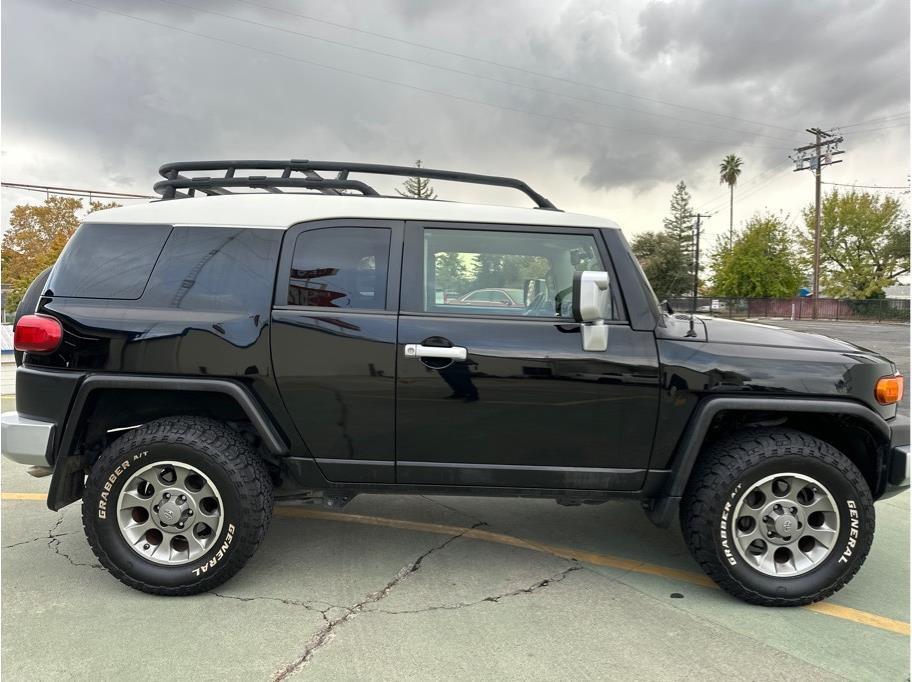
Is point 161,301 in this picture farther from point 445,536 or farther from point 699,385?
point 699,385

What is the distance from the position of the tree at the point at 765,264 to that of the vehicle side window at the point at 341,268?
196ft

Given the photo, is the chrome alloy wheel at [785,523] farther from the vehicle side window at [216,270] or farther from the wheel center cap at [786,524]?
the vehicle side window at [216,270]

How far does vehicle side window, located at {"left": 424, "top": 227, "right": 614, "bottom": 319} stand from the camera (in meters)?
3.08

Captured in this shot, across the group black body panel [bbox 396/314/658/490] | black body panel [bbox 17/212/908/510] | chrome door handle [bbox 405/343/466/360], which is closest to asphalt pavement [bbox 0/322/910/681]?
black body panel [bbox 17/212/908/510]

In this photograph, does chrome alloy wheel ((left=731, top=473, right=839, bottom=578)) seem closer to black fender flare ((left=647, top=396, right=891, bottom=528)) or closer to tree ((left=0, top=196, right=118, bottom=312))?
black fender flare ((left=647, top=396, right=891, bottom=528))

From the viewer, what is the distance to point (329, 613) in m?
2.87

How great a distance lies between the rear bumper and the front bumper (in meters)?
4.18

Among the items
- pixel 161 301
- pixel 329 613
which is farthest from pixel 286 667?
pixel 161 301

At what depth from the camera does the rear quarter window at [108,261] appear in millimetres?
3068

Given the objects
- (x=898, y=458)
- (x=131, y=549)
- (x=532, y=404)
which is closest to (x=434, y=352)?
(x=532, y=404)

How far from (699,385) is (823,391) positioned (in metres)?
0.60

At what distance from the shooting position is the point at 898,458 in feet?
9.93

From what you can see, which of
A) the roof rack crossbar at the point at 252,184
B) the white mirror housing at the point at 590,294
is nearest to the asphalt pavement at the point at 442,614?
the white mirror housing at the point at 590,294

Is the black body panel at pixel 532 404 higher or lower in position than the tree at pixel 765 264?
lower
